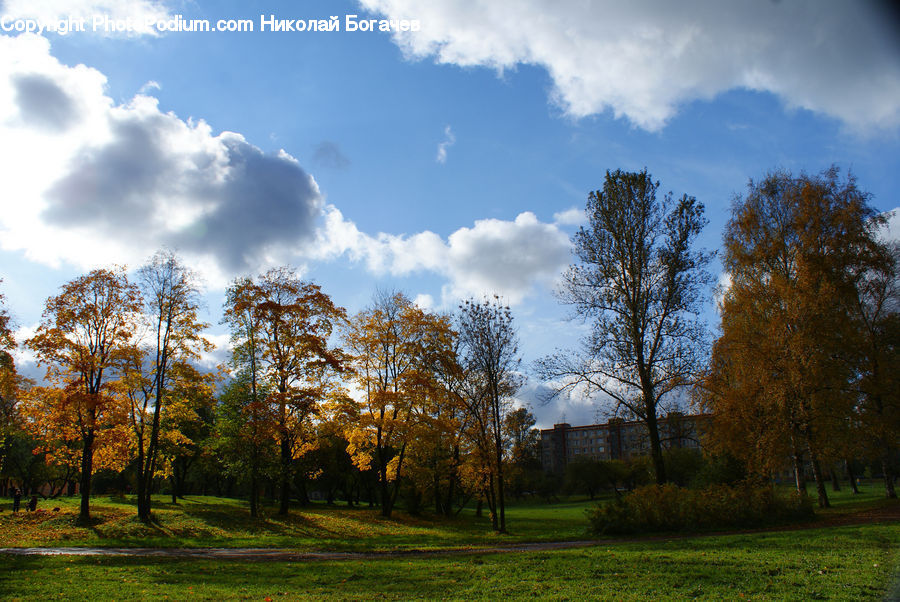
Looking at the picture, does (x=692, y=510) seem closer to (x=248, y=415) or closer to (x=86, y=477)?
(x=248, y=415)

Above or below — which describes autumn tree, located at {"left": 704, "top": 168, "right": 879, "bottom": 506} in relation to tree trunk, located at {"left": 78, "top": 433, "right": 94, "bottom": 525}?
above

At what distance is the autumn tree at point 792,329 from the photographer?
75.0 feet

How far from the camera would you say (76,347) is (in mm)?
24156

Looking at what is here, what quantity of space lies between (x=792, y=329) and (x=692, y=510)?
10.7 meters

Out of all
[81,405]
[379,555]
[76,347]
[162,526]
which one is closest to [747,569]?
[379,555]

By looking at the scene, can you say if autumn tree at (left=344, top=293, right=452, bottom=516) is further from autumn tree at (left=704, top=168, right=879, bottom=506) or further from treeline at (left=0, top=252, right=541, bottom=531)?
autumn tree at (left=704, top=168, right=879, bottom=506)

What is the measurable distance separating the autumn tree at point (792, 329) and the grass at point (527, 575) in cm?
902

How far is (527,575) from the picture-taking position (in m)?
10.6

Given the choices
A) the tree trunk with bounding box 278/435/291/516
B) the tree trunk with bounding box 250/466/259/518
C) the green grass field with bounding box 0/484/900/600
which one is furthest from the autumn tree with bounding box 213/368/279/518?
the green grass field with bounding box 0/484/900/600

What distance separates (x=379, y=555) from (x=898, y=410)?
A: 22.7m

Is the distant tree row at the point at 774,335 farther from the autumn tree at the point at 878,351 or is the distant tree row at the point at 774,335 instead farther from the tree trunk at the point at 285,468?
the tree trunk at the point at 285,468

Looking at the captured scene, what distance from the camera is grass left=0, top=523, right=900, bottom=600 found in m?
8.66

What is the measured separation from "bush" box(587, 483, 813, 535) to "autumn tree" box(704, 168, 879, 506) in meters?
3.30

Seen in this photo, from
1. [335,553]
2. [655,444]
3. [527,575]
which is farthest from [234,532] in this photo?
[655,444]
